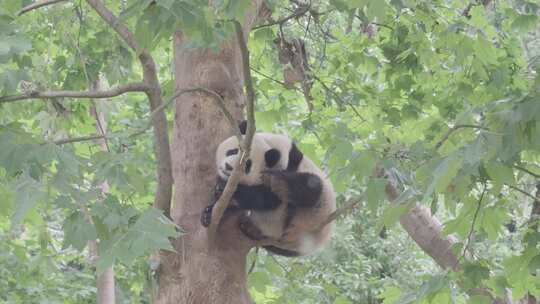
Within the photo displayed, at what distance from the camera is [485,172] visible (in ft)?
9.30

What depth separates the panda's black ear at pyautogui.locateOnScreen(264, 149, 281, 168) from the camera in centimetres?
456

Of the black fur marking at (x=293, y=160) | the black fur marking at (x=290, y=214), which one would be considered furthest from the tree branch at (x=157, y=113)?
the black fur marking at (x=293, y=160)

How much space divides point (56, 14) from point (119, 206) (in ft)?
8.24

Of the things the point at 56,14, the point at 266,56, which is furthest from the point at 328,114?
the point at 56,14

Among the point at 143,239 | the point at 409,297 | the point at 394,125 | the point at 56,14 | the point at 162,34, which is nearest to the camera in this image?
the point at 143,239

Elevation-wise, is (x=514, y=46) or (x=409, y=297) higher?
(x=514, y=46)

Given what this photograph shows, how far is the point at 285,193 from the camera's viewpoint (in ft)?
14.6

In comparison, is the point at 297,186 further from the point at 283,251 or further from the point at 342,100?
the point at 342,100

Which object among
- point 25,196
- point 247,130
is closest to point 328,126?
point 247,130

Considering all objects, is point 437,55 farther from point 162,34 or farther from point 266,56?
point 162,34

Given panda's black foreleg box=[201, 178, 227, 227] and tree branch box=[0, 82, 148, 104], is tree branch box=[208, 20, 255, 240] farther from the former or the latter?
tree branch box=[0, 82, 148, 104]

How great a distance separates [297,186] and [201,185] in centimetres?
79

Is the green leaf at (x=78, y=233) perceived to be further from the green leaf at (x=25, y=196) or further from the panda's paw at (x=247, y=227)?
the panda's paw at (x=247, y=227)

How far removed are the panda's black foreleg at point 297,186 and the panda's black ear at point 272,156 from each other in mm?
107
